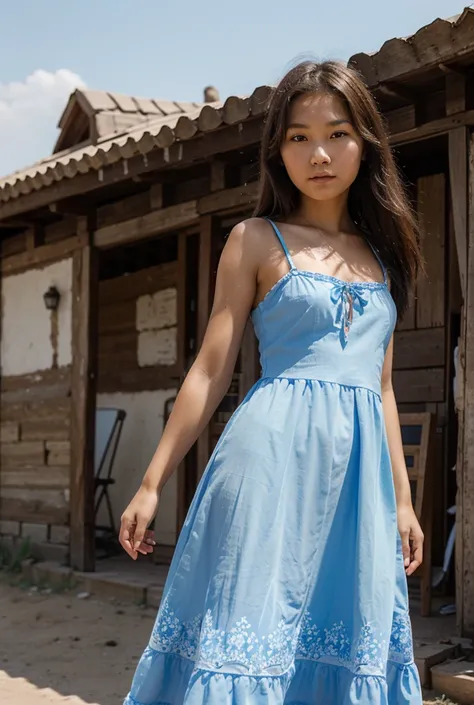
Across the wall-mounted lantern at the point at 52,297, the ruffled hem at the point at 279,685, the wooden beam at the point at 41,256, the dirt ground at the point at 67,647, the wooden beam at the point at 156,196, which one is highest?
the wooden beam at the point at 156,196

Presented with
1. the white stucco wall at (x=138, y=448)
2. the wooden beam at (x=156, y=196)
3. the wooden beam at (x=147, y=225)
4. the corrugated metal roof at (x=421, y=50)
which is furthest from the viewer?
the white stucco wall at (x=138, y=448)

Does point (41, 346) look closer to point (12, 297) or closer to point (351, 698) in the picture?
point (12, 297)

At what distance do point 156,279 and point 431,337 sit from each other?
334 cm

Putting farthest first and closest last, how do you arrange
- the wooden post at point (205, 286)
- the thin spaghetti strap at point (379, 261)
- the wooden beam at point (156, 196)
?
the wooden beam at point (156, 196)
the wooden post at point (205, 286)
the thin spaghetti strap at point (379, 261)

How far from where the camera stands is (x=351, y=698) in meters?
1.74

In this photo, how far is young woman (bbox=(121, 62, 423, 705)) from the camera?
5.81ft

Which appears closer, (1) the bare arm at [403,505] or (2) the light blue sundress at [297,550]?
(2) the light blue sundress at [297,550]

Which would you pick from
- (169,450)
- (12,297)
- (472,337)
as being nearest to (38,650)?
(472,337)

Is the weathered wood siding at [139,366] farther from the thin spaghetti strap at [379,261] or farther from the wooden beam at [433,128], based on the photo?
the thin spaghetti strap at [379,261]

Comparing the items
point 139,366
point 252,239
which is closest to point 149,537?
point 252,239

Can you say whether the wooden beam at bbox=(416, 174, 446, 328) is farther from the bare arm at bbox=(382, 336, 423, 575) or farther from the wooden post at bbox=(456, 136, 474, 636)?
the bare arm at bbox=(382, 336, 423, 575)

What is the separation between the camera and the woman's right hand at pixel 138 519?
6.08ft

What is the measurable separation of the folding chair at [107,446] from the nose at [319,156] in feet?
19.5

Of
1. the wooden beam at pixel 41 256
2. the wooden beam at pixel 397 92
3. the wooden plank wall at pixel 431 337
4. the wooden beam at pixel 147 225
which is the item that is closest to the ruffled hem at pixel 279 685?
the wooden beam at pixel 397 92
